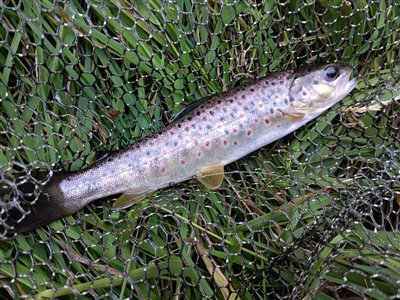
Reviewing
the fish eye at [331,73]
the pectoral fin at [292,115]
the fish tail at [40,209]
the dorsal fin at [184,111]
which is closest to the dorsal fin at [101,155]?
the fish tail at [40,209]

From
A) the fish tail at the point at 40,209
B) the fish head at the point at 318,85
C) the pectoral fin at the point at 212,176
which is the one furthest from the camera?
the fish head at the point at 318,85

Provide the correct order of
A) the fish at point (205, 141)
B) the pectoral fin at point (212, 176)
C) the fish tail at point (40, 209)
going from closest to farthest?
the fish tail at point (40, 209)
the fish at point (205, 141)
the pectoral fin at point (212, 176)

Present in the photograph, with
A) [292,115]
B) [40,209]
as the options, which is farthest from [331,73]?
[40,209]

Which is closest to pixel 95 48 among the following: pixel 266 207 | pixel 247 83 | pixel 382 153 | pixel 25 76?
pixel 25 76

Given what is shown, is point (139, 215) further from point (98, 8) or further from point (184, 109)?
point (98, 8)

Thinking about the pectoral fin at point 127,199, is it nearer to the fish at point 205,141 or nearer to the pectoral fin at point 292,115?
the fish at point 205,141

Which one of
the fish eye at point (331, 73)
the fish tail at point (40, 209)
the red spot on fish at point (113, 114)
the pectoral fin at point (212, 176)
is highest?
the red spot on fish at point (113, 114)

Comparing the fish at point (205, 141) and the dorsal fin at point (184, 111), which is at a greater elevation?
the dorsal fin at point (184, 111)

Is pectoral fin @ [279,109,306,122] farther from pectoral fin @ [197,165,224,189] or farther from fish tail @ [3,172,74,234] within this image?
fish tail @ [3,172,74,234]

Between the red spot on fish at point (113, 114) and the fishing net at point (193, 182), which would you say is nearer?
the fishing net at point (193, 182)
